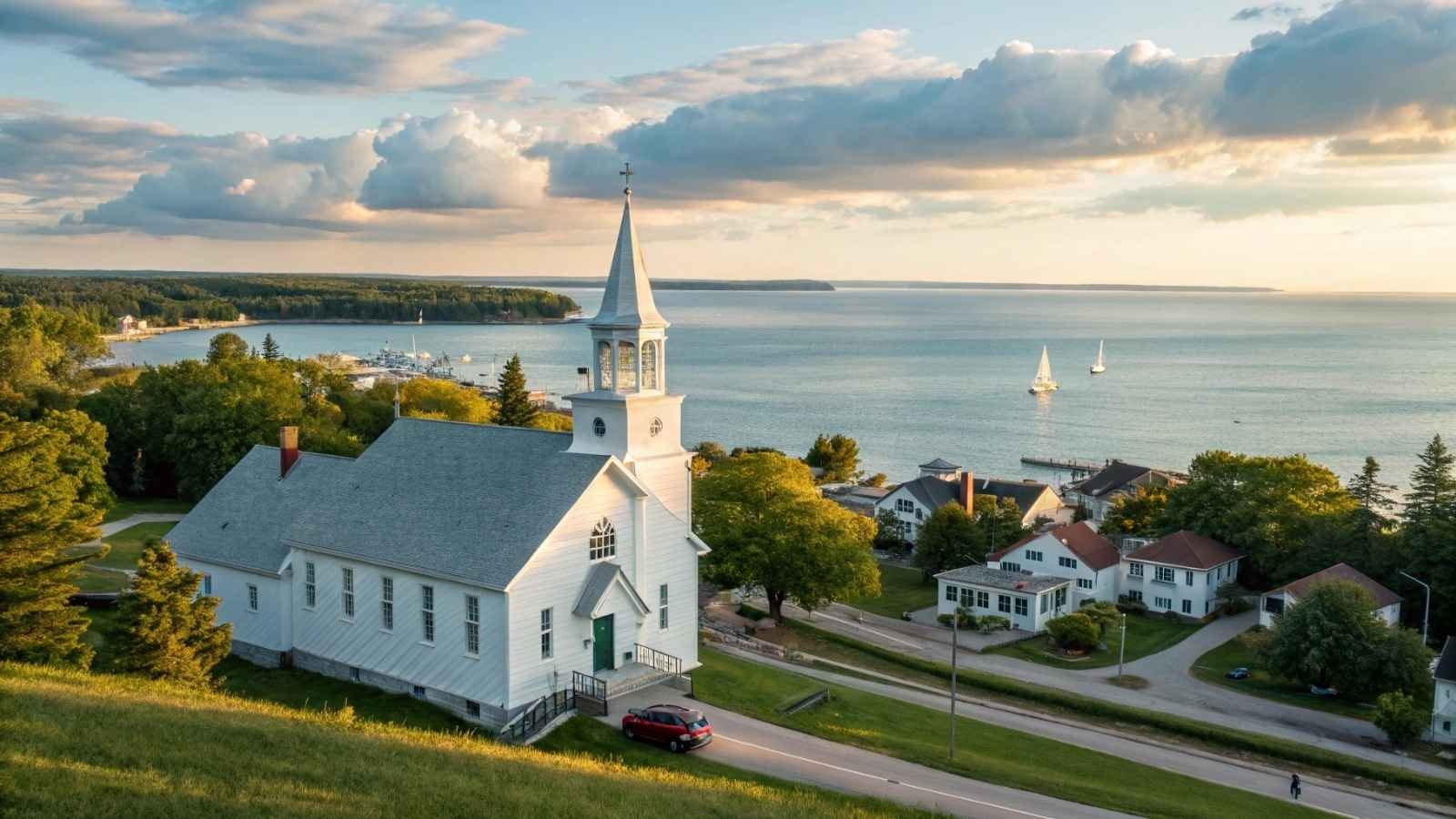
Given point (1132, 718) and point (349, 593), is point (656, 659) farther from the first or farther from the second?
point (1132, 718)

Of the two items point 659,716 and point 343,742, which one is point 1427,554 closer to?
point 659,716

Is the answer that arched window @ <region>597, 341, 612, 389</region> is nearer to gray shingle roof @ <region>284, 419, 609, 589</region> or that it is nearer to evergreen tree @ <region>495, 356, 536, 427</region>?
gray shingle roof @ <region>284, 419, 609, 589</region>

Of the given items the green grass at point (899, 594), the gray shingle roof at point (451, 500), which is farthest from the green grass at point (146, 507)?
the green grass at point (899, 594)

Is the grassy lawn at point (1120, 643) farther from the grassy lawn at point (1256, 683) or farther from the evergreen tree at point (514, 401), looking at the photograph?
the evergreen tree at point (514, 401)

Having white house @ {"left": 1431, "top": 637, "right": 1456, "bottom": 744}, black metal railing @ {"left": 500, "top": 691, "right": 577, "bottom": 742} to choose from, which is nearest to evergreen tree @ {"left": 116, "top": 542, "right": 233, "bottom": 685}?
black metal railing @ {"left": 500, "top": 691, "right": 577, "bottom": 742}

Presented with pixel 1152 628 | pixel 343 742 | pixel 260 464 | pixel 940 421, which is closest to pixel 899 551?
pixel 1152 628

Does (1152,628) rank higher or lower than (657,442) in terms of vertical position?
lower

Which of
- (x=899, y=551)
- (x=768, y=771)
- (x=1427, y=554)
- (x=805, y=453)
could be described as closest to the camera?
(x=768, y=771)
